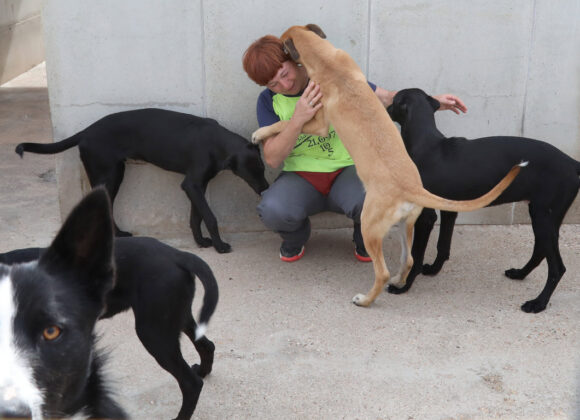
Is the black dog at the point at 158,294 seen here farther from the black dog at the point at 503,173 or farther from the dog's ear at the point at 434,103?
the dog's ear at the point at 434,103

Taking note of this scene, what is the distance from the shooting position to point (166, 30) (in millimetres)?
4090

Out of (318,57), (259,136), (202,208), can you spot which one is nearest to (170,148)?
(202,208)

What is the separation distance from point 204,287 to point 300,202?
5.21ft

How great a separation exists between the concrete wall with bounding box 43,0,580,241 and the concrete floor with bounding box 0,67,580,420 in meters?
0.46

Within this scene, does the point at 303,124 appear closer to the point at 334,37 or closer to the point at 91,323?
the point at 334,37

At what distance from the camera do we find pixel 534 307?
→ 136 inches

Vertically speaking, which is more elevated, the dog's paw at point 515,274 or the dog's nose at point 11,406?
the dog's nose at point 11,406

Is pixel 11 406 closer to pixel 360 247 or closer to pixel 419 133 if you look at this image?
pixel 419 133

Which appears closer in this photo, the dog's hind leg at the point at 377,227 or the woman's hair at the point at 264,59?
the dog's hind leg at the point at 377,227

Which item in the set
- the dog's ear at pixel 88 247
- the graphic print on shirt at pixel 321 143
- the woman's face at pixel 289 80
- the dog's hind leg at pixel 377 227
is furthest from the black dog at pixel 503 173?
the dog's ear at pixel 88 247

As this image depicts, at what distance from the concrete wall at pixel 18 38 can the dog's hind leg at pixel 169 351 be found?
747cm

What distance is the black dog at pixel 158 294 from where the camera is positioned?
2398mm

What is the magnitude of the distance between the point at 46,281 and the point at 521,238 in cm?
364

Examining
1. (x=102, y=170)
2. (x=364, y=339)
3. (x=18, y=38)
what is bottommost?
(x=364, y=339)
